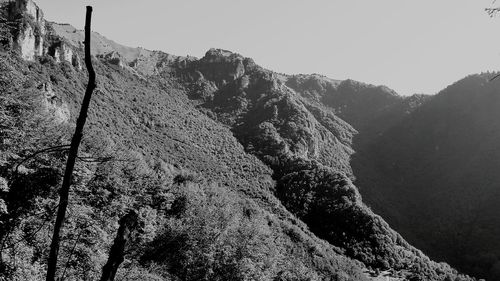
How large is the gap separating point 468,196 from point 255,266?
554 ft

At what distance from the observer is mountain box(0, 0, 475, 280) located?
20734mm

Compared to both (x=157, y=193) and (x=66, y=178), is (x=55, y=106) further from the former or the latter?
(x=66, y=178)

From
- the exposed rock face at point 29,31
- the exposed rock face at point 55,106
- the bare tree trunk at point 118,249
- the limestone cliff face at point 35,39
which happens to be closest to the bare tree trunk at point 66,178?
the bare tree trunk at point 118,249

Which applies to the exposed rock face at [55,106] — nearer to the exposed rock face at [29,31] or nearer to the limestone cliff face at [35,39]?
the limestone cliff face at [35,39]

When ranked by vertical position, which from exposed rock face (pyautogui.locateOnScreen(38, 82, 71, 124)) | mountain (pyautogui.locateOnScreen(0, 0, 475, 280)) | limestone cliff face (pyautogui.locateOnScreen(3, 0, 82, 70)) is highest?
limestone cliff face (pyautogui.locateOnScreen(3, 0, 82, 70))

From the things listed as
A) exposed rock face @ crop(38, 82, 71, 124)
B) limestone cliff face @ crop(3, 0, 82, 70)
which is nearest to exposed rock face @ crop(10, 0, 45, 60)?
limestone cliff face @ crop(3, 0, 82, 70)

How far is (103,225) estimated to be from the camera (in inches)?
1346

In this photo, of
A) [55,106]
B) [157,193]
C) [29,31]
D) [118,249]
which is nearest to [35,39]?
[29,31]

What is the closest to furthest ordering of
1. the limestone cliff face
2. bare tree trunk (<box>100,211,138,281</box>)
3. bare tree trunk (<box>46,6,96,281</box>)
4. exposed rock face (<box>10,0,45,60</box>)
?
bare tree trunk (<box>46,6,96,281</box>) → bare tree trunk (<box>100,211,138,281</box>) → exposed rock face (<box>10,0,45,60</box>) → the limestone cliff face

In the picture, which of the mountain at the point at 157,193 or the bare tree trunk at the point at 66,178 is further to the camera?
the mountain at the point at 157,193

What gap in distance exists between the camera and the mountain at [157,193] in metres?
20.7

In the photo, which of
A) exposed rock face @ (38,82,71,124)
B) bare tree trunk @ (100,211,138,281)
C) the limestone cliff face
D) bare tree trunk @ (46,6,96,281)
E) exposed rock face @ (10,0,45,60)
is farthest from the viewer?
the limestone cliff face

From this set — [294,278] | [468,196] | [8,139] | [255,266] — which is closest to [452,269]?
[468,196]

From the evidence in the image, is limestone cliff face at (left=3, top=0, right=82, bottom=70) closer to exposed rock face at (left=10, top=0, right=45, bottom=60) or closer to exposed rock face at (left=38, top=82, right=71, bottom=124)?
exposed rock face at (left=10, top=0, right=45, bottom=60)
